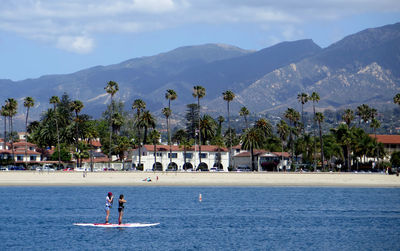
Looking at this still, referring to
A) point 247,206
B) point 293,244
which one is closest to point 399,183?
point 247,206

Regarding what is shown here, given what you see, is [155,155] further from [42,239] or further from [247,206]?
[42,239]

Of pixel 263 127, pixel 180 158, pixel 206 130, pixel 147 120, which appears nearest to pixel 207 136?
pixel 206 130

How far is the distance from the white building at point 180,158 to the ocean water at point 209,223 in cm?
8175

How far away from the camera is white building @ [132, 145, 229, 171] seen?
159750mm

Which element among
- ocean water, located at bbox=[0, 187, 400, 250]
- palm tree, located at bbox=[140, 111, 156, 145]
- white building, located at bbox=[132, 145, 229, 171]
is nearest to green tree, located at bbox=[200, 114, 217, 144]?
white building, located at bbox=[132, 145, 229, 171]

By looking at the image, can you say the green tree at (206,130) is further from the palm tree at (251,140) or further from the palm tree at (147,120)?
the palm tree at (251,140)

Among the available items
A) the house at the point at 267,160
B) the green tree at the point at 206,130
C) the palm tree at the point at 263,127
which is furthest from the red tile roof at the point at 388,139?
the green tree at the point at 206,130

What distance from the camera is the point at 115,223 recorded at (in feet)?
163

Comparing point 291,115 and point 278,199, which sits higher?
point 291,115

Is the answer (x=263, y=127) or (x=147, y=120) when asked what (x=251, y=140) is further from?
(x=147, y=120)

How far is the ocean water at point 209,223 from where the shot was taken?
40312 mm

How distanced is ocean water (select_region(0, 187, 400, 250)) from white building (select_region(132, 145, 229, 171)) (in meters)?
81.8

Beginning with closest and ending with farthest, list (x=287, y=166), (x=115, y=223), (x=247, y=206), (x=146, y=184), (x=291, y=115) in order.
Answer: (x=115, y=223)
(x=247, y=206)
(x=146, y=184)
(x=287, y=166)
(x=291, y=115)

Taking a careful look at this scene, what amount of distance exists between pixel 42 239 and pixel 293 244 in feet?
51.5
